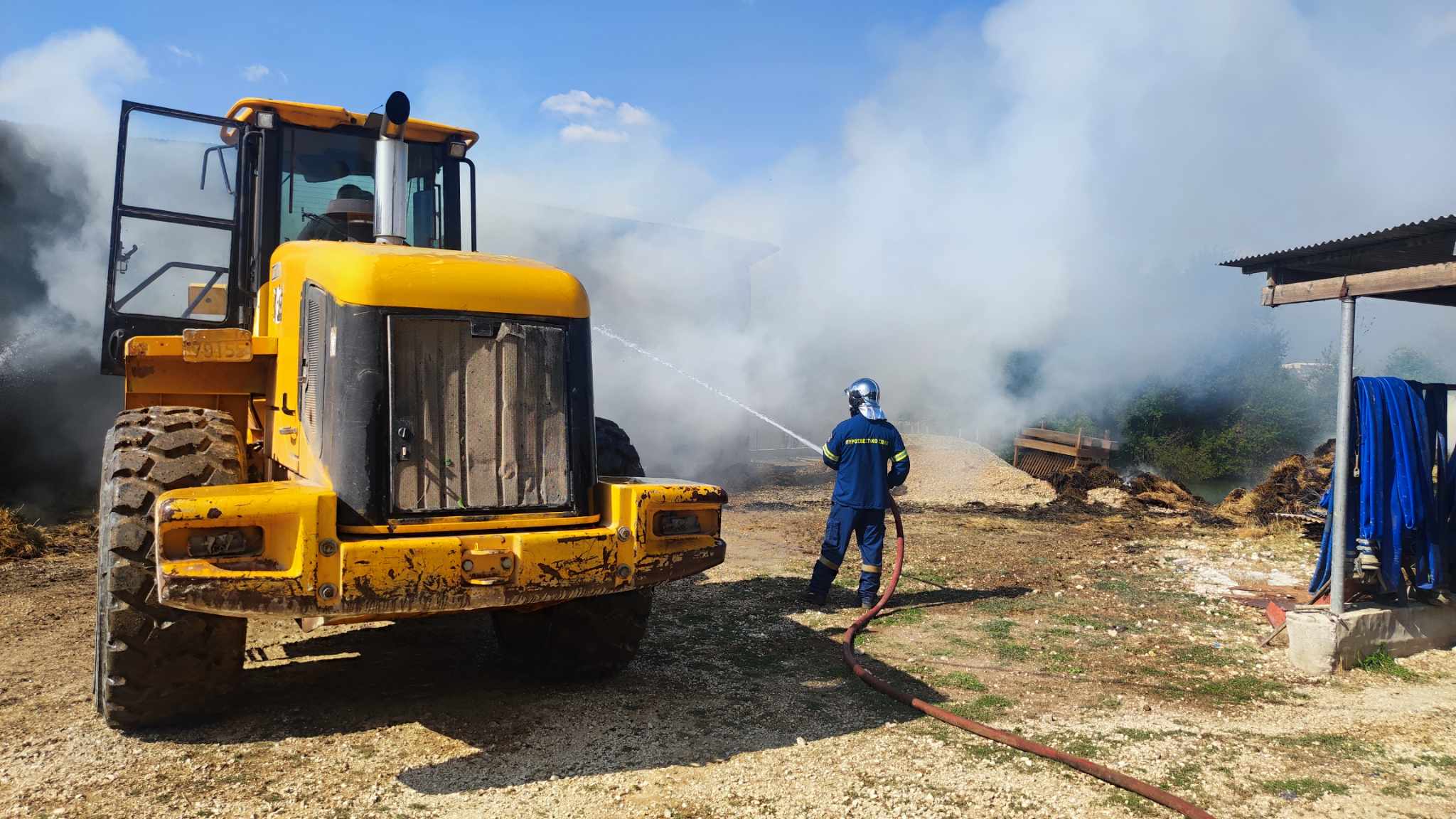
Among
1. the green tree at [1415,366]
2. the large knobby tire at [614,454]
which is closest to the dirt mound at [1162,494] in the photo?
the large knobby tire at [614,454]

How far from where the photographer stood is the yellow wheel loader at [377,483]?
156 inches

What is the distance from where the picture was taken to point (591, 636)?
5.40m

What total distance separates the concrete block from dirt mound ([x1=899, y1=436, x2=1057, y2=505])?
27.4 feet

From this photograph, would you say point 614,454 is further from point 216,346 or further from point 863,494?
point 216,346

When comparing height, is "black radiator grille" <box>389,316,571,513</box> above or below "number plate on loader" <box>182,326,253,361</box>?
below

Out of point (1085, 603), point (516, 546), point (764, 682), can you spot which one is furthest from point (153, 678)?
point (1085, 603)

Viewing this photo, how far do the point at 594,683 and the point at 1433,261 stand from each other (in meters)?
6.05

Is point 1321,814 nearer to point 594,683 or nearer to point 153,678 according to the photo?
point 594,683

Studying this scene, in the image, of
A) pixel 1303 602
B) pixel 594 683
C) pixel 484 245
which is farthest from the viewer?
pixel 484 245

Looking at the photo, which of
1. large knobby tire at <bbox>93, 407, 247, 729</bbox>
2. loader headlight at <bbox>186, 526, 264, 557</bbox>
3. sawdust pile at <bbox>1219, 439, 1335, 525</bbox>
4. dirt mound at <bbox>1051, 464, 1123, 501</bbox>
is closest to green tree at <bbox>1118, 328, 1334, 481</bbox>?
dirt mound at <bbox>1051, 464, 1123, 501</bbox>

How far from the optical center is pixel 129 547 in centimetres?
426

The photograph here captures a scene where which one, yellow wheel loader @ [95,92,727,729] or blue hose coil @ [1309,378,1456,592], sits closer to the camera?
yellow wheel loader @ [95,92,727,729]

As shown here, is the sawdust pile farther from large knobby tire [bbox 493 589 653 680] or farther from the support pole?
large knobby tire [bbox 493 589 653 680]

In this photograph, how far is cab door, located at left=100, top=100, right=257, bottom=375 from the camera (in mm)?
5730
